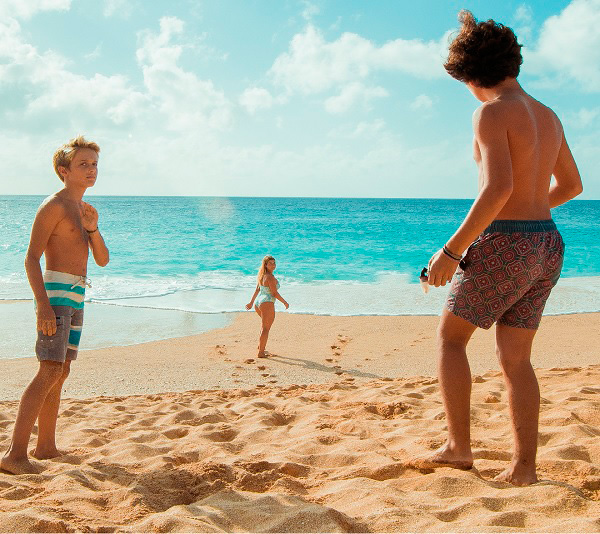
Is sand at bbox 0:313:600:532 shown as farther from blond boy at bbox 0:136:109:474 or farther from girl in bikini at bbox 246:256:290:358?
girl in bikini at bbox 246:256:290:358

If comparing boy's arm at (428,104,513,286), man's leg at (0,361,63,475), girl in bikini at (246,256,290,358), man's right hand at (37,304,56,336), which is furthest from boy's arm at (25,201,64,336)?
girl in bikini at (246,256,290,358)

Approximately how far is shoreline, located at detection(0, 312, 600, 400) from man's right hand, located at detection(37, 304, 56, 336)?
269 centimetres

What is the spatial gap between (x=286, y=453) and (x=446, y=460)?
984 millimetres

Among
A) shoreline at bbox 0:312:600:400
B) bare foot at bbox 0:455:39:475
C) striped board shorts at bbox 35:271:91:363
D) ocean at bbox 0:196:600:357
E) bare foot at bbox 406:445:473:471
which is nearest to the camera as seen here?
bare foot at bbox 406:445:473:471

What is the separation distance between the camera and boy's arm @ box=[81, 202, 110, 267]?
345 cm

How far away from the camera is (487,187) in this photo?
2.50 meters

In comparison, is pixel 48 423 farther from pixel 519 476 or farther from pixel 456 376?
pixel 519 476

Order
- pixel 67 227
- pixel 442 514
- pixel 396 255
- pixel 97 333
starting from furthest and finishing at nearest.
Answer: pixel 396 255 < pixel 97 333 < pixel 67 227 < pixel 442 514

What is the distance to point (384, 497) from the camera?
2.55 meters

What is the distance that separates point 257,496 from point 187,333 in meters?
6.51

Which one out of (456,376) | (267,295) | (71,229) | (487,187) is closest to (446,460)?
(456,376)

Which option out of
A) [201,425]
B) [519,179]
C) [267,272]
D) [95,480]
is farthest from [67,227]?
[267,272]

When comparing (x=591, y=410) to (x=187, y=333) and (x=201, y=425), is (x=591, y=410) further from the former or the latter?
(x=187, y=333)

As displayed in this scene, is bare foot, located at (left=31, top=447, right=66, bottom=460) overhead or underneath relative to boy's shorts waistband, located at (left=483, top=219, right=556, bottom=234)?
underneath
